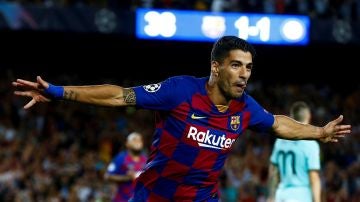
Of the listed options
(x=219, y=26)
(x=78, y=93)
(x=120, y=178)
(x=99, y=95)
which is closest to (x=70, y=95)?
(x=78, y=93)

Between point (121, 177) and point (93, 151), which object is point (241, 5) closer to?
point (93, 151)

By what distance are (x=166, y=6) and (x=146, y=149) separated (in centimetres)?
289

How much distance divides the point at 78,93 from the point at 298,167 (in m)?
3.73

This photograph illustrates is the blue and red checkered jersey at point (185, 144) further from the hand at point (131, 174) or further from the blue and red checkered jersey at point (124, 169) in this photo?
the blue and red checkered jersey at point (124, 169)

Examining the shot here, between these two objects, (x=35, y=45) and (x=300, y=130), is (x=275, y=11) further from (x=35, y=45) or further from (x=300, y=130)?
(x=300, y=130)

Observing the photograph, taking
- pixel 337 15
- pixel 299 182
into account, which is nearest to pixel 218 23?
pixel 337 15

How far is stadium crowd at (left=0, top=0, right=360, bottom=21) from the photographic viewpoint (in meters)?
16.1

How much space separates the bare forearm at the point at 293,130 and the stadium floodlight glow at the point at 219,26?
10095mm

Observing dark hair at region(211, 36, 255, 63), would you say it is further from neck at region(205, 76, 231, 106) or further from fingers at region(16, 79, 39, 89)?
fingers at region(16, 79, 39, 89)

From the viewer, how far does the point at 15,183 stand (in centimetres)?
1345

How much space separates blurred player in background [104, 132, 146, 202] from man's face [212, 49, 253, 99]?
4617 mm

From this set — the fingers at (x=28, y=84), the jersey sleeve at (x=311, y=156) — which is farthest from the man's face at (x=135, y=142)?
the fingers at (x=28, y=84)

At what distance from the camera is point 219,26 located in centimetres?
1592

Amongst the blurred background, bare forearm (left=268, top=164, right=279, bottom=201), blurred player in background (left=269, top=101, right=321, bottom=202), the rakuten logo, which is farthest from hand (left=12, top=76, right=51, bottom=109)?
the blurred background
